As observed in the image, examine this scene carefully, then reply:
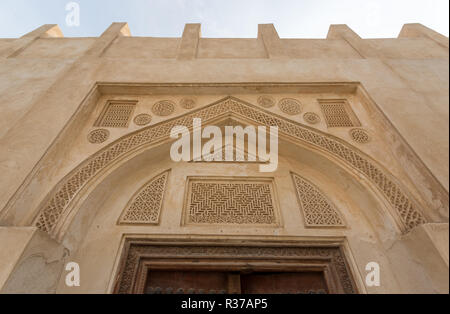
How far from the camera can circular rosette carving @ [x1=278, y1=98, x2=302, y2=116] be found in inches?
97.7

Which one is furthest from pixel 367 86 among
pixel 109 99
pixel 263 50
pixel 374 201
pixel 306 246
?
pixel 109 99

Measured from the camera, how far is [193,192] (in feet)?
7.13

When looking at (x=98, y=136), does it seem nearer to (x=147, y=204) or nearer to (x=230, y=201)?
(x=147, y=204)

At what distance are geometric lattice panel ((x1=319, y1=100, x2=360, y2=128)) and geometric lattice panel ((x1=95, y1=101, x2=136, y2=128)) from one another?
6.91 feet

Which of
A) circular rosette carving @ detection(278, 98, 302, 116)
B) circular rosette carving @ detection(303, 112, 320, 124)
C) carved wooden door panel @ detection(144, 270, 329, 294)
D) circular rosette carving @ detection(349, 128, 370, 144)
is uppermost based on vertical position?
circular rosette carving @ detection(278, 98, 302, 116)

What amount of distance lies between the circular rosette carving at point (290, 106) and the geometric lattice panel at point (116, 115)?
5.41 ft

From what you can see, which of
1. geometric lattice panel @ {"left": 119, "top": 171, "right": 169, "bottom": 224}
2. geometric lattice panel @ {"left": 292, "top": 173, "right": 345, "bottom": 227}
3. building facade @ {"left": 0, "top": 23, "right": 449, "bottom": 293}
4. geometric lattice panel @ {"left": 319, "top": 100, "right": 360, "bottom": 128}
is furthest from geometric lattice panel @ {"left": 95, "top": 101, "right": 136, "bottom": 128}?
geometric lattice panel @ {"left": 319, "top": 100, "right": 360, "bottom": 128}

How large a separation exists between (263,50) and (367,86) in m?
1.51

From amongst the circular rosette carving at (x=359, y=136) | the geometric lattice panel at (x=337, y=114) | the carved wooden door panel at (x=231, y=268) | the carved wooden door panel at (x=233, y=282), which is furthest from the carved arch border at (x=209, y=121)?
the carved wooden door panel at (x=233, y=282)

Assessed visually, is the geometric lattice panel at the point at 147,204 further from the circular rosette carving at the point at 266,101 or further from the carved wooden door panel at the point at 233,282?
the circular rosette carving at the point at 266,101

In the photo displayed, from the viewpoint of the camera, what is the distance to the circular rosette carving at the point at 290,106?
8.14 ft

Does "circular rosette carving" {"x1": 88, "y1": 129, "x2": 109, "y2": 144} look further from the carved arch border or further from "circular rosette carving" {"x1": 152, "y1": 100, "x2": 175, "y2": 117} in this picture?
"circular rosette carving" {"x1": 152, "y1": 100, "x2": 175, "y2": 117}
